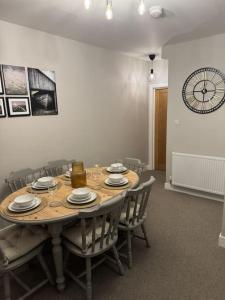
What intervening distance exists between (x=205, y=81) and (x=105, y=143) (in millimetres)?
1993

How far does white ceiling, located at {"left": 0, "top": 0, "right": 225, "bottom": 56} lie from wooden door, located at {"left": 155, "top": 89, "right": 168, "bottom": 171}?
163 centimetres

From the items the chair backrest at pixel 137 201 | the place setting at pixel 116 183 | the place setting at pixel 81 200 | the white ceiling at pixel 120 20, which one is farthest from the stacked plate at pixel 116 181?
the white ceiling at pixel 120 20

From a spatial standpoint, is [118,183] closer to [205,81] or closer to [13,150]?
[13,150]

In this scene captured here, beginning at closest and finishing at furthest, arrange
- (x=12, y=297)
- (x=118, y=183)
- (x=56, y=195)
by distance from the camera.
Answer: (x=12, y=297) → (x=56, y=195) → (x=118, y=183)

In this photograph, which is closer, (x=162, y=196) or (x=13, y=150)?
(x=13, y=150)

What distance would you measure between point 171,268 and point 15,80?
279 centimetres

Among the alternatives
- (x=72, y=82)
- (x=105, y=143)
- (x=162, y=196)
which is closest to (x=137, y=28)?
(x=72, y=82)

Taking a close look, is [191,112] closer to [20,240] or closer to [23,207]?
[23,207]

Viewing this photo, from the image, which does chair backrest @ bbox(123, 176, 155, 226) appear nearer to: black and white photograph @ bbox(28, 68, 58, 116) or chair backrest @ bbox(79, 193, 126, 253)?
chair backrest @ bbox(79, 193, 126, 253)

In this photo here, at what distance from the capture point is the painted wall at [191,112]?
11.0 feet

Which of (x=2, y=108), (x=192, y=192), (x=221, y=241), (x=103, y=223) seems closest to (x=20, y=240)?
(x=103, y=223)

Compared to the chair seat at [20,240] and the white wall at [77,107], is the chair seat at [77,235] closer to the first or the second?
the chair seat at [20,240]

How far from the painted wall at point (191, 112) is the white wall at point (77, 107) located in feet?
3.26

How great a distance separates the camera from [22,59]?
2.77m
